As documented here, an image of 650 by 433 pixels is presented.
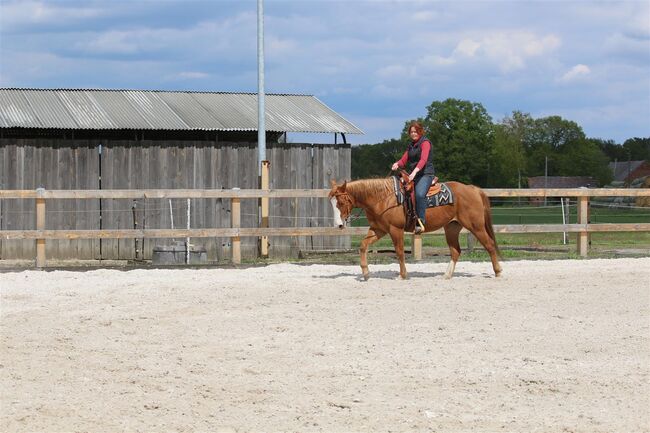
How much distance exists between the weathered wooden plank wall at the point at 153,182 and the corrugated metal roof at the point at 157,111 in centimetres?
40

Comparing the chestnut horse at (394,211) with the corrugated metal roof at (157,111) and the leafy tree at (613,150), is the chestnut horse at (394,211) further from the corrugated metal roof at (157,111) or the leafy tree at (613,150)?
the leafy tree at (613,150)

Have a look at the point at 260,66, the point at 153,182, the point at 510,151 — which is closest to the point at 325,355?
the point at 260,66

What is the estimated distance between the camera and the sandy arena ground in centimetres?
618

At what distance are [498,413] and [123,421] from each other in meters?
2.43

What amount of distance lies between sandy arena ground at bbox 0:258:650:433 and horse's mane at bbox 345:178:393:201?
115cm

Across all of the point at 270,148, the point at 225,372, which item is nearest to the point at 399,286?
the point at 225,372

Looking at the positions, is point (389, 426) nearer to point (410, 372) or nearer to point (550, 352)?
point (410, 372)

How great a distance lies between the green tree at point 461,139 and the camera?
82125 millimetres

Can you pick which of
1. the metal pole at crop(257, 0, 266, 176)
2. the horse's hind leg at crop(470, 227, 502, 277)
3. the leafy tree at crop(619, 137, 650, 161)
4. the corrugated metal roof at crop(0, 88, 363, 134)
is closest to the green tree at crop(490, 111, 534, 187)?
the leafy tree at crop(619, 137, 650, 161)

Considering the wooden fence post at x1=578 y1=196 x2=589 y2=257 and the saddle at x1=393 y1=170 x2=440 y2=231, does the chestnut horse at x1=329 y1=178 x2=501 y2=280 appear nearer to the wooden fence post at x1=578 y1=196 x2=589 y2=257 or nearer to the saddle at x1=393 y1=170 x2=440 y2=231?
the saddle at x1=393 y1=170 x2=440 y2=231

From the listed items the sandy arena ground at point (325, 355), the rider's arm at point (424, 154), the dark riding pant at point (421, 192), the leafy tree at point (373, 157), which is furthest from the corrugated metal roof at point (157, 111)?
the leafy tree at point (373, 157)

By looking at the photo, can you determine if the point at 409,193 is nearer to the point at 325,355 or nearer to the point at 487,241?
the point at 487,241

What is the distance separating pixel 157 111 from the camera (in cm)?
2098

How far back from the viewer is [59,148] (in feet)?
63.6
